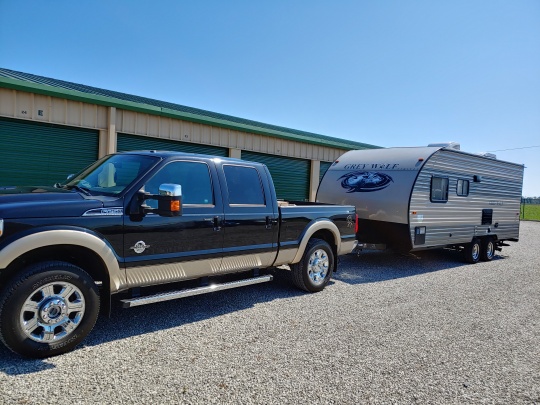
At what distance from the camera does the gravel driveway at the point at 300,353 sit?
10.7ft

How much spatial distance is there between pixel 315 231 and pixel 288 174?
7.88 metres

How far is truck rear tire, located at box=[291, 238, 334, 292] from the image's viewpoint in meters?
6.28

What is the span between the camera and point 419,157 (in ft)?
29.1

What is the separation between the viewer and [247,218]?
537cm

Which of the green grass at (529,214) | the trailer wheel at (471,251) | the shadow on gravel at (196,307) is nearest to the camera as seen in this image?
the shadow on gravel at (196,307)

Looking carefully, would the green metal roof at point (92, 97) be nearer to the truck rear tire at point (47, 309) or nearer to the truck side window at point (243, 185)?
the truck side window at point (243, 185)

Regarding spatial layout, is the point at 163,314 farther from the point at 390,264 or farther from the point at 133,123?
the point at 390,264

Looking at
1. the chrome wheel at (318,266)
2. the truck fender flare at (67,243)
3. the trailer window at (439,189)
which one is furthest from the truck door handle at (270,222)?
the trailer window at (439,189)

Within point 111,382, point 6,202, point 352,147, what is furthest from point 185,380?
point 352,147

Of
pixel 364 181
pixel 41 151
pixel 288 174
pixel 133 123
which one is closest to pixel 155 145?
pixel 133 123

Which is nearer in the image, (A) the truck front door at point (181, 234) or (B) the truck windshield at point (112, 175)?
(A) the truck front door at point (181, 234)

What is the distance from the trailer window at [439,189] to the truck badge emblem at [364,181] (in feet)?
3.34

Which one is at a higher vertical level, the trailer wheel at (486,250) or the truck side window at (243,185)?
the truck side window at (243,185)

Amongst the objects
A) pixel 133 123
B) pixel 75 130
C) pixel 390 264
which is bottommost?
pixel 390 264
